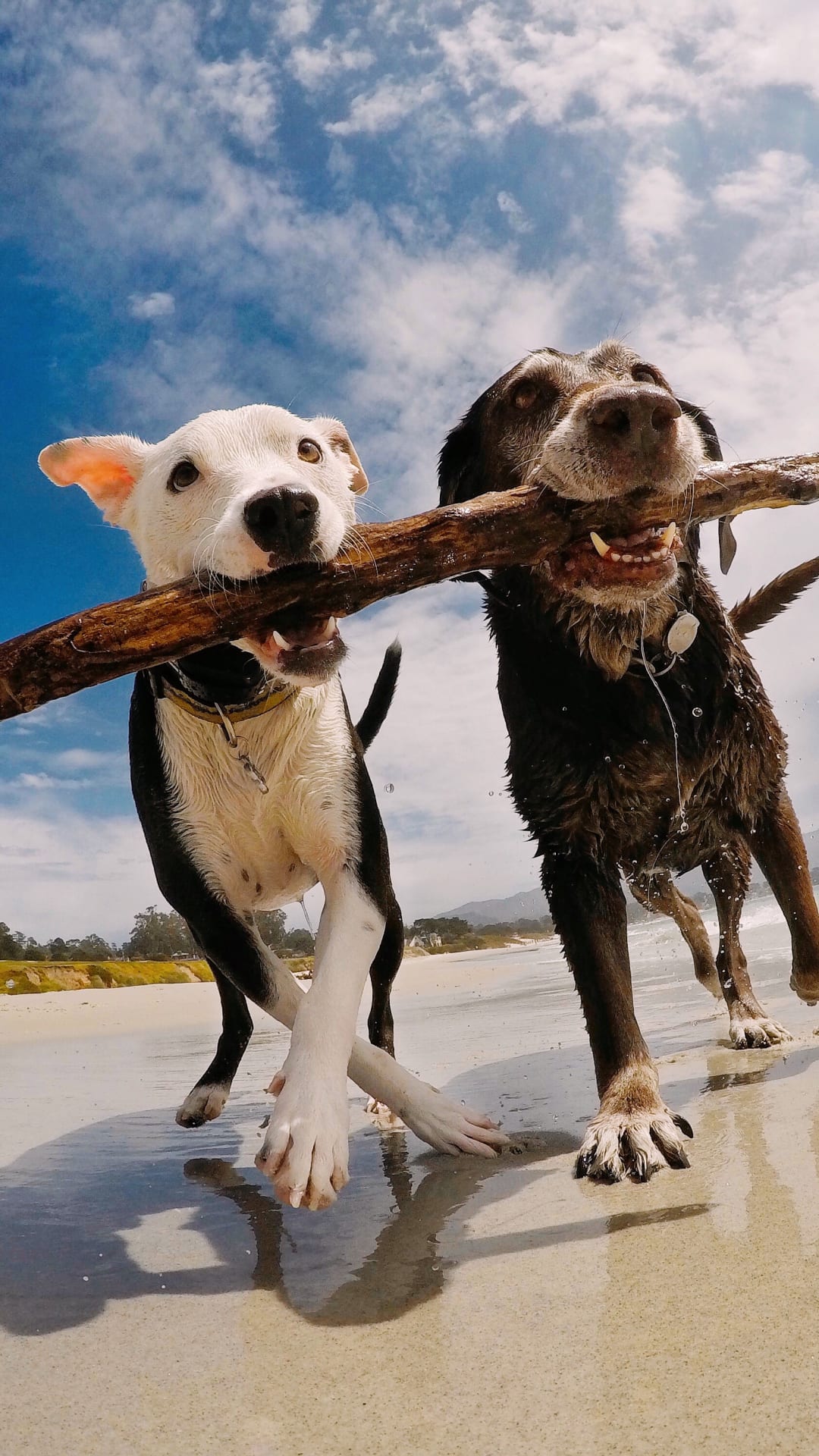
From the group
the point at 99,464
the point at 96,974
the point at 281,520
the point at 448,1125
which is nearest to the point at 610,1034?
the point at 448,1125

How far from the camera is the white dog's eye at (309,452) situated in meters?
3.77

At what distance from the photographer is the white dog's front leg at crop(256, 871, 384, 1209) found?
2482 millimetres


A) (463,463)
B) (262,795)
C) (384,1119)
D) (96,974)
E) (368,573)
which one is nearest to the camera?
(368,573)

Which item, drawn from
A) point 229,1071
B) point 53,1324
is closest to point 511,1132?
point 229,1071

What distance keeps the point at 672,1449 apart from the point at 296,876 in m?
2.66

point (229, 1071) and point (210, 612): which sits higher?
point (210, 612)

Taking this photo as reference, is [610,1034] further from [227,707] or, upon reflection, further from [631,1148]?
[227,707]

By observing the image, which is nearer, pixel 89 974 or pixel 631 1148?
pixel 631 1148

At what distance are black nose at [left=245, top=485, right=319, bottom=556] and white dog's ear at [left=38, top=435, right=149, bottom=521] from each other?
47.8 inches

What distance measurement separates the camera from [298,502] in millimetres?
3018

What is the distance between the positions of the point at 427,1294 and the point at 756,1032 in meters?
3.15

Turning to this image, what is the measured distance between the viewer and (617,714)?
12.9 ft

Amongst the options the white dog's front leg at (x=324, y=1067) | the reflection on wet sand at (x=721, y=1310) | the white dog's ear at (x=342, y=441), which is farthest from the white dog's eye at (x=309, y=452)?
the reflection on wet sand at (x=721, y=1310)

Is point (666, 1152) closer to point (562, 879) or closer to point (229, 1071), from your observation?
point (562, 879)
